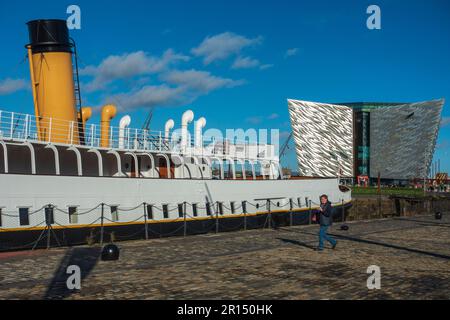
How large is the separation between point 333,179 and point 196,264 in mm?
21859

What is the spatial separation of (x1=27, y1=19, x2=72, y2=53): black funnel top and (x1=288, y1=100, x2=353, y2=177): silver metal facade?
4194 inches

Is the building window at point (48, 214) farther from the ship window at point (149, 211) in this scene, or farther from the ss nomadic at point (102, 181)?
the ship window at point (149, 211)

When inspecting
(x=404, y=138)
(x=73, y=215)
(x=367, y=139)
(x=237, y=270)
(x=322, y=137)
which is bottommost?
(x=237, y=270)

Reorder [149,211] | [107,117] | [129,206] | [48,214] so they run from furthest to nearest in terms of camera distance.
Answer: [107,117]
[149,211]
[129,206]
[48,214]

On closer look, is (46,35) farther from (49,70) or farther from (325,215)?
(325,215)

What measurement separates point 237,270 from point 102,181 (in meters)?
8.50

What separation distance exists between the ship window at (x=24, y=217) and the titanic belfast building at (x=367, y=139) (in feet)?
355

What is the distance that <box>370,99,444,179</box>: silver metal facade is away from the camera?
116438 mm

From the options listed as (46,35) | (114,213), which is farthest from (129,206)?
(46,35)

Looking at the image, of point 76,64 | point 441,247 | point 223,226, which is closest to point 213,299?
point 441,247

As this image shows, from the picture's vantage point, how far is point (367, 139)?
136m

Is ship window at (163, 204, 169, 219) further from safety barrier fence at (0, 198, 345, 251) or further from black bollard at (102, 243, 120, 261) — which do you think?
black bollard at (102, 243, 120, 261)

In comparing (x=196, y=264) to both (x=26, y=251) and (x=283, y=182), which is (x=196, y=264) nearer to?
(x=26, y=251)

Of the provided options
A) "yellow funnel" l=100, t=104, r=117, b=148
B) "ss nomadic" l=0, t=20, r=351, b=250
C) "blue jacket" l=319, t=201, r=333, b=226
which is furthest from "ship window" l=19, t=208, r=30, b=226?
"blue jacket" l=319, t=201, r=333, b=226
